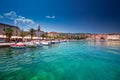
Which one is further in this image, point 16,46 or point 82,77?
point 16,46

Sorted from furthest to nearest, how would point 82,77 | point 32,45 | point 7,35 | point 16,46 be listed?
point 7,35 < point 32,45 < point 16,46 < point 82,77

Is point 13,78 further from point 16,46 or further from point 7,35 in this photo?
point 7,35

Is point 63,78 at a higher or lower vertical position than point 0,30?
lower

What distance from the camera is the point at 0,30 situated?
74125 mm

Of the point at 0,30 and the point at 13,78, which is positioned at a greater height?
the point at 0,30

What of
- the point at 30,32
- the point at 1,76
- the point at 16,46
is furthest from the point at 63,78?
the point at 30,32

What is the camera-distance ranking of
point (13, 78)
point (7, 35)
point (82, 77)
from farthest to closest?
point (7, 35), point (82, 77), point (13, 78)

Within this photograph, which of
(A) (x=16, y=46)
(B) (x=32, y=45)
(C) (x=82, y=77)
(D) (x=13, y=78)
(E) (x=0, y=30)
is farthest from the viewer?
(E) (x=0, y=30)

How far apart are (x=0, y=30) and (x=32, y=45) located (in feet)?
125

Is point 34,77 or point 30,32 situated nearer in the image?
point 34,77

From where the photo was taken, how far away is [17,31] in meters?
95.5

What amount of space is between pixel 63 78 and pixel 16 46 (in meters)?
30.9

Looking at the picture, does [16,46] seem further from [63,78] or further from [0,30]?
[0,30]

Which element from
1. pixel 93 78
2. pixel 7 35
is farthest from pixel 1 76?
pixel 7 35
